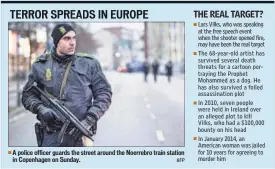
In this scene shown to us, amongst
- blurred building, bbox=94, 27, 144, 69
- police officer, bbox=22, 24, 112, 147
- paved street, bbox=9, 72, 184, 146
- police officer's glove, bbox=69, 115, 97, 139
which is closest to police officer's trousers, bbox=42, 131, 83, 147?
police officer, bbox=22, 24, 112, 147

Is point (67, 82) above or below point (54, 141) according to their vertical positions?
above

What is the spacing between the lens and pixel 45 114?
3818 mm

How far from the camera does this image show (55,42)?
3.91 metres

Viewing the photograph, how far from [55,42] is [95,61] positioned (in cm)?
31

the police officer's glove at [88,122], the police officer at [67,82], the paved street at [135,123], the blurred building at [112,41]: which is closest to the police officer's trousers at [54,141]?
the police officer at [67,82]

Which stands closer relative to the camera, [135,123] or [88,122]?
[88,122]

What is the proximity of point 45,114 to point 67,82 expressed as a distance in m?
0.28

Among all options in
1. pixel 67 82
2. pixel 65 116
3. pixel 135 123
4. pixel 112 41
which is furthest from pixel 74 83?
pixel 112 41

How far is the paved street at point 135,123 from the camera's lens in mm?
5465

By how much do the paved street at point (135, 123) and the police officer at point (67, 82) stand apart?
0.86 m

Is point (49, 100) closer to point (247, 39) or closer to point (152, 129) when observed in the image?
point (247, 39)

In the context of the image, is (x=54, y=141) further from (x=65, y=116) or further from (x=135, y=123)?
(x=135, y=123)

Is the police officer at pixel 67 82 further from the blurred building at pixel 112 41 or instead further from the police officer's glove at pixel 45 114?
the blurred building at pixel 112 41

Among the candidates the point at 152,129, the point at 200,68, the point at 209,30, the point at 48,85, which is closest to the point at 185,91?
the point at 200,68
